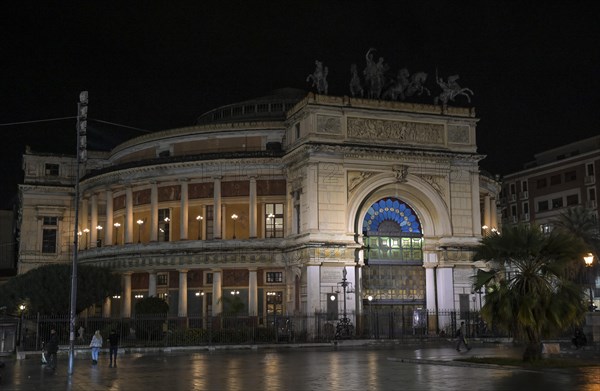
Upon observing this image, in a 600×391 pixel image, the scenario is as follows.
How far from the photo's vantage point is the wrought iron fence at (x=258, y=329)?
1885 inches

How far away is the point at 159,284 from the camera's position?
214 feet

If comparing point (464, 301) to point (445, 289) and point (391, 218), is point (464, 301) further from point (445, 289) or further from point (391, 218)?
point (391, 218)

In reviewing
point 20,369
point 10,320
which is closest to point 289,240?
point 10,320

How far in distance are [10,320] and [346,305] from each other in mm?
21693

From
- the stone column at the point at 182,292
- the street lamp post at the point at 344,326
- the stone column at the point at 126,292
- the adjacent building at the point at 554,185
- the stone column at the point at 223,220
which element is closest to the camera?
the street lamp post at the point at 344,326

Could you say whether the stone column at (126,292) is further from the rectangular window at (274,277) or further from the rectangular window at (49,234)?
the rectangular window at (49,234)

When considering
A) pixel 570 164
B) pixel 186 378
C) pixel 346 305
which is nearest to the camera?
pixel 186 378

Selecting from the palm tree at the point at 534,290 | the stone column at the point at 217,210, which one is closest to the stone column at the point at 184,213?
the stone column at the point at 217,210

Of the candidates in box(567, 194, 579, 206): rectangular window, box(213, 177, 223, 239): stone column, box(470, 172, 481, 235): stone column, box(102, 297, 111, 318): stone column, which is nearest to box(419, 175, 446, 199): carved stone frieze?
box(470, 172, 481, 235): stone column

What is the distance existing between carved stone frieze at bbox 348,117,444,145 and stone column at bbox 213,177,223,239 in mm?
12277

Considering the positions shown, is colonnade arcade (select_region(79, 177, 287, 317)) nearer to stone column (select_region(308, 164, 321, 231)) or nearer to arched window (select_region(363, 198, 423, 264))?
stone column (select_region(308, 164, 321, 231))

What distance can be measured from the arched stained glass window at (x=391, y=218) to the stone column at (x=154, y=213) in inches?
688

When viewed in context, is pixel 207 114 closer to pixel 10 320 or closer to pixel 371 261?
pixel 371 261

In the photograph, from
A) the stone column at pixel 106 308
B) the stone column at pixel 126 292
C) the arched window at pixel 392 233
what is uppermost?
the arched window at pixel 392 233
